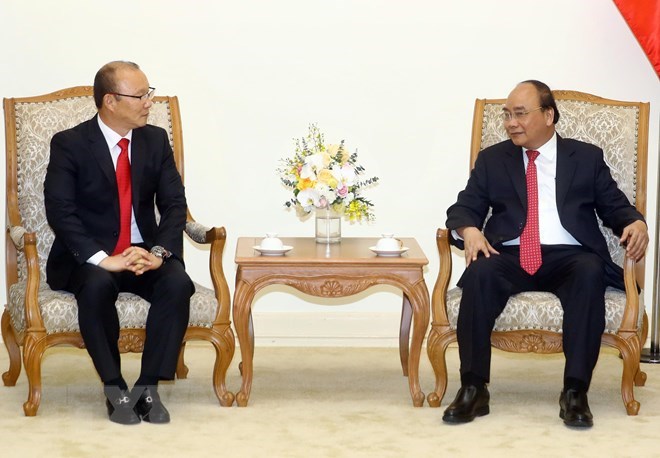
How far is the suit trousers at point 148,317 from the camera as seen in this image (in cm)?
449

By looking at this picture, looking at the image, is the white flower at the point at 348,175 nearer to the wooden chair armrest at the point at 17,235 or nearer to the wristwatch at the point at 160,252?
the wristwatch at the point at 160,252

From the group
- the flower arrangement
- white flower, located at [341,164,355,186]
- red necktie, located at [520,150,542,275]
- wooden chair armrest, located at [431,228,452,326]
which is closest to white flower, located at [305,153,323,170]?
the flower arrangement

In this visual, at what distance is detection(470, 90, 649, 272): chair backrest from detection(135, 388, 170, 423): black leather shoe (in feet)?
6.37

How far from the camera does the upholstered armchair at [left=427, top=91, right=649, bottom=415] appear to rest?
4672 mm

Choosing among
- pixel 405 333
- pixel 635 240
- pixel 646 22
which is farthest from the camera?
pixel 646 22

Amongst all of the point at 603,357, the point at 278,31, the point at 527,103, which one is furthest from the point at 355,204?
the point at 603,357

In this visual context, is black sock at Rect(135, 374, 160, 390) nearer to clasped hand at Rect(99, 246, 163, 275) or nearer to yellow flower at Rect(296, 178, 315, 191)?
clasped hand at Rect(99, 246, 163, 275)

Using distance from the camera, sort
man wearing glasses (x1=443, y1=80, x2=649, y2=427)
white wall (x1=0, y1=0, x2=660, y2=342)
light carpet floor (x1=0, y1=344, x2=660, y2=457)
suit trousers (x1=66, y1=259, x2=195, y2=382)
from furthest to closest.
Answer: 1. white wall (x1=0, y1=0, x2=660, y2=342)
2. man wearing glasses (x1=443, y1=80, x2=649, y2=427)
3. suit trousers (x1=66, y1=259, x2=195, y2=382)
4. light carpet floor (x1=0, y1=344, x2=660, y2=457)

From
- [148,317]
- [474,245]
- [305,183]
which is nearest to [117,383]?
[148,317]

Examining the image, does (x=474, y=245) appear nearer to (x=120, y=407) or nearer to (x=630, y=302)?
(x=630, y=302)

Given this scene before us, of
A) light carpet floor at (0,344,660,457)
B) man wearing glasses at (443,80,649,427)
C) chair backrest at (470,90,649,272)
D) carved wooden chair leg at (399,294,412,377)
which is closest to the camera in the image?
light carpet floor at (0,344,660,457)

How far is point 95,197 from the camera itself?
15.9 feet

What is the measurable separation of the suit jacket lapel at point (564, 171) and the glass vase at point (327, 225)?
41.1 inches

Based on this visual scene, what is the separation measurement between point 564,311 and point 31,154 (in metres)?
2.57
